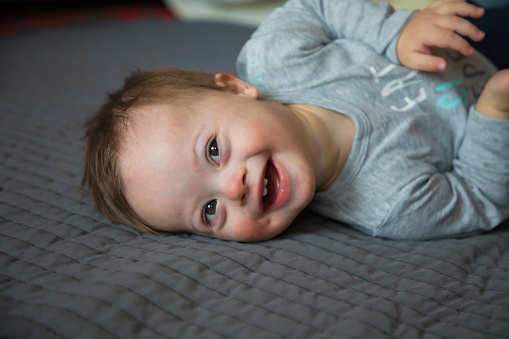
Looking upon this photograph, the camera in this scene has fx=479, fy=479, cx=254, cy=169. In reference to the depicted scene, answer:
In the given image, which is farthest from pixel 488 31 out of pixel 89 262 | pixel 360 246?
pixel 89 262

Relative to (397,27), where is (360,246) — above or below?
below

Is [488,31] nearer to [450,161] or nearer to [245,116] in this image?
[450,161]

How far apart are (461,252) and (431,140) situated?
0.28 metres

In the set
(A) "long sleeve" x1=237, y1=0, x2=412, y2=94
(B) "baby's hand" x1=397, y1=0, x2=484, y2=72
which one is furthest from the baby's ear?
(B) "baby's hand" x1=397, y1=0, x2=484, y2=72

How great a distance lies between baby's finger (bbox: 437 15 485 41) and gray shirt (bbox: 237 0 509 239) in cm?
14

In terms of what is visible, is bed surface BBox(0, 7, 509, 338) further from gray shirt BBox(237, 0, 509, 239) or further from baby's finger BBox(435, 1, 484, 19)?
baby's finger BBox(435, 1, 484, 19)

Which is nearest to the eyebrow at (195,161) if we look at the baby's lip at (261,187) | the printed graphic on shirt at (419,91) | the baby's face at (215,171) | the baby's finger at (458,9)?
the baby's face at (215,171)

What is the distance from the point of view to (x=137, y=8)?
3787mm

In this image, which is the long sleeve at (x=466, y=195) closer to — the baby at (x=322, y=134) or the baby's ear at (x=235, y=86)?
the baby at (x=322, y=134)

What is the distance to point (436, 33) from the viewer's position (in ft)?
3.12

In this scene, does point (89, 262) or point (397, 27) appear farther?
point (397, 27)

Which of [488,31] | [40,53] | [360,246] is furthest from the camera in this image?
[40,53]

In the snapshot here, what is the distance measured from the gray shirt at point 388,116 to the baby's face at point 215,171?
0.17 m

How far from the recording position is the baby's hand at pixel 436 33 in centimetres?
93
